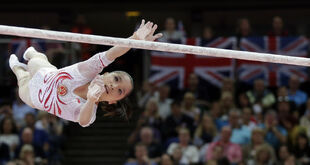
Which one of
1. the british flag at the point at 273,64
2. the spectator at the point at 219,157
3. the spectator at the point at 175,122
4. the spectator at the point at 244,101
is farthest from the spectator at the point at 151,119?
the british flag at the point at 273,64

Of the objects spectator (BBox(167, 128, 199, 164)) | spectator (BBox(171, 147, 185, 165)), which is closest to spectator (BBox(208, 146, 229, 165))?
spectator (BBox(167, 128, 199, 164))

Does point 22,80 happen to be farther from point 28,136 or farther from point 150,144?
point 150,144

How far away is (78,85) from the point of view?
7.02 metres

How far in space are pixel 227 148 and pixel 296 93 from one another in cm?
199

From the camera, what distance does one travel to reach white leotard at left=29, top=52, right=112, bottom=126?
22.5ft

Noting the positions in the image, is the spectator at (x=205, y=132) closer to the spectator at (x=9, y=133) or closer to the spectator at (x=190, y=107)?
the spectator at (x=190, y=107)

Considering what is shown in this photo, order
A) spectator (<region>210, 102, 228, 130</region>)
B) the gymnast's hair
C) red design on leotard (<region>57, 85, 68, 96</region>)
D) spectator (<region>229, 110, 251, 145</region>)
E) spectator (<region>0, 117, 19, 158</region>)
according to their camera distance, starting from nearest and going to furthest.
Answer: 1. red design on leotard (<region>57, 85, 68, 96</region>)
2. the gymnast's hair
3. spectator (<region>229, 110, 251, 145</region>)
4. spectator (<region>210, 102, 228, 130</region>)
5. spectator (<region>0, 117, 19, 158</region>)

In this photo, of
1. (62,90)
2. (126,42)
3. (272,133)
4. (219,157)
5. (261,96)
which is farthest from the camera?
(261,96)

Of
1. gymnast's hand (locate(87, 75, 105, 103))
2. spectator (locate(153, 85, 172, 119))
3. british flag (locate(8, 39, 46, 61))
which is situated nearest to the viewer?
gymnast's hand (locate(87, 75, 105, 103))

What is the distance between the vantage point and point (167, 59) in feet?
44.0

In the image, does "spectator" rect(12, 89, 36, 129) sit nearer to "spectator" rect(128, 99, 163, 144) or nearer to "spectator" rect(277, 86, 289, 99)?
"spectator" rect(128, 99, 163, 144)

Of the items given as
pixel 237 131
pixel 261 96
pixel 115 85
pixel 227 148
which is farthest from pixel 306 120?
pixel 115 85

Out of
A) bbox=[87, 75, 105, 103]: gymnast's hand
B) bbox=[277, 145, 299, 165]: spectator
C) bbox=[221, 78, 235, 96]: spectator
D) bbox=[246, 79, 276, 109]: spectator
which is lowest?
bbox=[277, 145, 299, 165]: spectator

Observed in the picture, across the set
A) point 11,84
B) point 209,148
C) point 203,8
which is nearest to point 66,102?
point 209,148
